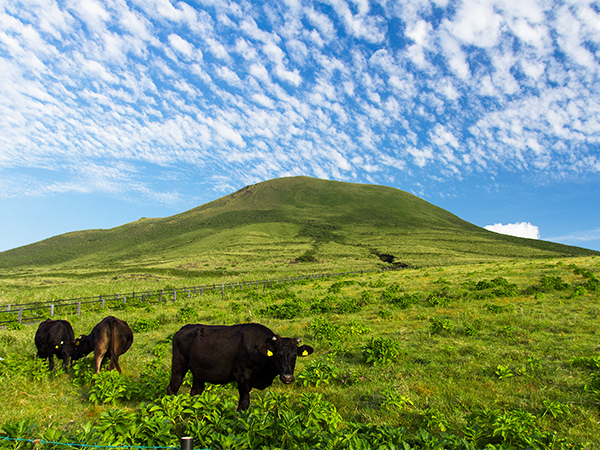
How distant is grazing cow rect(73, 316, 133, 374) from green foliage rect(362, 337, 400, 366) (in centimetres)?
745

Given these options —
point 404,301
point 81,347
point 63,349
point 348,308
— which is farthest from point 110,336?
point 404,301

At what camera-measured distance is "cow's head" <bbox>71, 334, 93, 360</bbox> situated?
33.2 ft

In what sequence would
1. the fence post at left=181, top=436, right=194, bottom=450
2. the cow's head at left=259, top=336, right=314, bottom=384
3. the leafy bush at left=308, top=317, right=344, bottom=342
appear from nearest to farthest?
the fence post at left=181, top=436, right=194, bottom=450 → the cow's head at left=259, top=336, right=314, bottom=384 → the leafy bush at left=308, top=317, right=344, bottom=342

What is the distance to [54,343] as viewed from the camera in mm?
10094

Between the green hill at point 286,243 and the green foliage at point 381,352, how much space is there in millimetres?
67123

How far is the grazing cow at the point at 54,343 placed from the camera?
32.8 feet

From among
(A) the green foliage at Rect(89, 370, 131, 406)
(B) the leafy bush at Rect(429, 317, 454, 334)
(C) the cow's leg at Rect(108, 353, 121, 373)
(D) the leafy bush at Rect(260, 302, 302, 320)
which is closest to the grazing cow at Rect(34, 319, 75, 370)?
(C) the cow's leg at Rect(108, 353, 121, 373)

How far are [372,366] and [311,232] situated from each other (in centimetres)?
13852

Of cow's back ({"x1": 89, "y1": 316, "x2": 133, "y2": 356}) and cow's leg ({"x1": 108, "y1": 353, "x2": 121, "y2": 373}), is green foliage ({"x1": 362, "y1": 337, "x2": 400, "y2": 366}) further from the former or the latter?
cow's back ({"x1": 89, "y1": 316, "x2": 133, "y2": 356})

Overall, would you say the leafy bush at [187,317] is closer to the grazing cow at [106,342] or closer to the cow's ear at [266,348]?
the grazing cow at [106,342]

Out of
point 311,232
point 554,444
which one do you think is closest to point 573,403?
point 554,444

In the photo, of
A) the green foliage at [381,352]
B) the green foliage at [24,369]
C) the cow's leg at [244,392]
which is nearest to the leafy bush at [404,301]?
the green foliage at [381,352]

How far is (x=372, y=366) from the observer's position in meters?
9.02

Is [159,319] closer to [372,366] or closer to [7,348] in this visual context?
[7,348]
